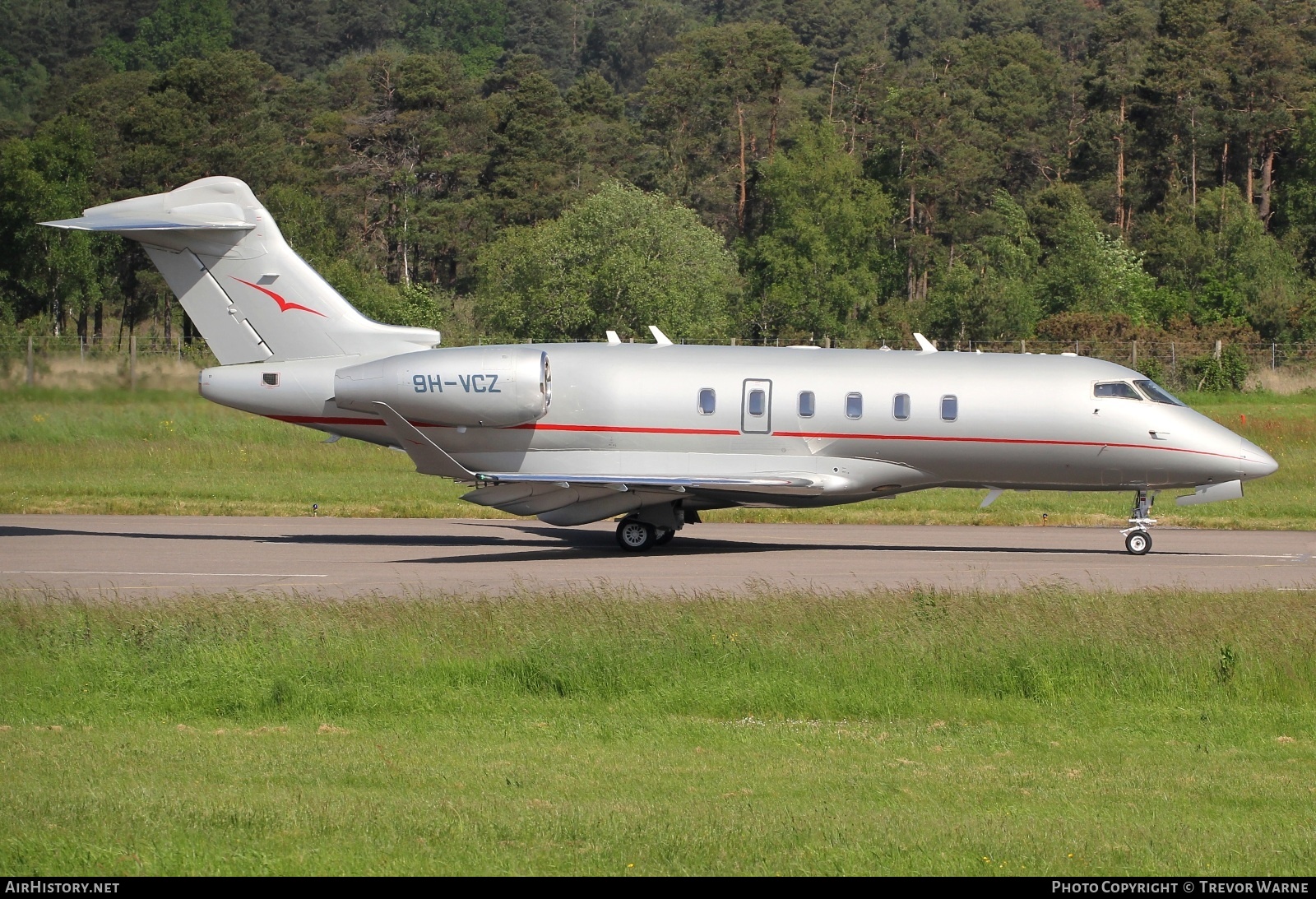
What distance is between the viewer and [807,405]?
75.2 ft

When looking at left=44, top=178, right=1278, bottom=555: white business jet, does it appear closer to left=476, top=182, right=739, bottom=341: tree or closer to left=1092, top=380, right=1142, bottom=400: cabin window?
left=1092, top=380, right=1142, bottom=400: cabin window

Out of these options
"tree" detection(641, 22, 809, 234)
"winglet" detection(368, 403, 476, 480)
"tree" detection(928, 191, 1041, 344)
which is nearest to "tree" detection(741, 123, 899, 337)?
"tree" detection(928, 191, 1041, 344)

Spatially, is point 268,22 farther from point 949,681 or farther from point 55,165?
point 949,681

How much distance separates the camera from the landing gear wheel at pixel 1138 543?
22906 mm

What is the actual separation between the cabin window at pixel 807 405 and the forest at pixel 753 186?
36.5 meters

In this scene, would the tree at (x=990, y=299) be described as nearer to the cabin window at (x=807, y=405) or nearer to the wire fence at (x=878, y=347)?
the wire fence at (x=878, y=347)

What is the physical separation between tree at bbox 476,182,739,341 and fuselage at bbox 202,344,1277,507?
117ft

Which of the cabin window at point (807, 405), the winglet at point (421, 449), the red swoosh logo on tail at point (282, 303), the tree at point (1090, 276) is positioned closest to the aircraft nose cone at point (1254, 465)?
the cabin window at point (807, 405)

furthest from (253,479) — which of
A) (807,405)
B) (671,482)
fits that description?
(807,405)

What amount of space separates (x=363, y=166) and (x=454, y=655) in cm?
7714

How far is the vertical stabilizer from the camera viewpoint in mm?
24047

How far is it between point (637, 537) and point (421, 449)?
3509mm

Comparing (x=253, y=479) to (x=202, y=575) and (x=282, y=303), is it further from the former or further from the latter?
(x=202, y=575)

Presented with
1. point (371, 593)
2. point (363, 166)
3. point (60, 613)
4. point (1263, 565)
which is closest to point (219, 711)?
point (60, 613)
